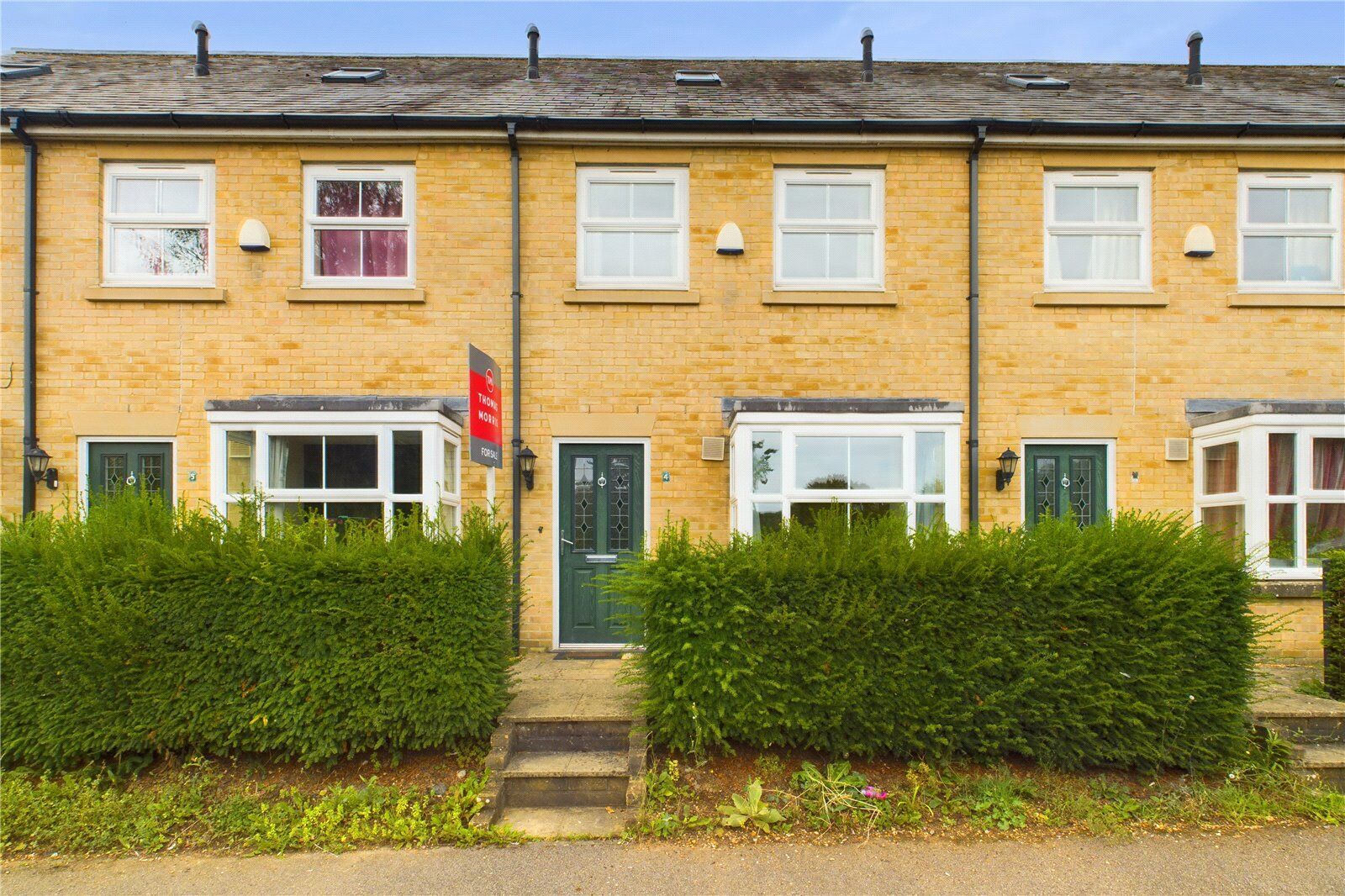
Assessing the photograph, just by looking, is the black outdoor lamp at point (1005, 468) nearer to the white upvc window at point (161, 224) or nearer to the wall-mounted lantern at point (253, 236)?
the wall-mounted lantern at point (253, 236)

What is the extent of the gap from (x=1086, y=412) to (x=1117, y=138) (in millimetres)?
3063

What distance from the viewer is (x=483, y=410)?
5.74m

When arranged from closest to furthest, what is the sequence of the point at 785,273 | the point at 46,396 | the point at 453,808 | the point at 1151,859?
the point at 1151,859
the point at 453,808
the point at 46,396
the point at 785,273

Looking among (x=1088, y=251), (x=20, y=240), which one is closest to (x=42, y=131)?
(x=20, y=240)

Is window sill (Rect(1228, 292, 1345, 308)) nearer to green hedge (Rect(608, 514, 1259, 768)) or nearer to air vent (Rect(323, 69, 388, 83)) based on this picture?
green hedge (Rect(608, 514, 1259, 768))

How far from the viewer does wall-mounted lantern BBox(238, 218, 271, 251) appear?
785 cm

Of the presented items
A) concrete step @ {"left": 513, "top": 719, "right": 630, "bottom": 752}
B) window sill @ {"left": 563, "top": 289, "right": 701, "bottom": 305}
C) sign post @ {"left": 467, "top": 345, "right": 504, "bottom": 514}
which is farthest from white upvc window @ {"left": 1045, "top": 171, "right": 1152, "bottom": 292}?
concrete step @ {"left": 513, "top": 719, "right": 630, "bottom": 752}

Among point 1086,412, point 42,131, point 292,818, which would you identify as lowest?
point 292,818

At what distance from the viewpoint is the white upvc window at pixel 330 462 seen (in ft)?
22.2

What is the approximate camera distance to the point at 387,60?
10.9 meters

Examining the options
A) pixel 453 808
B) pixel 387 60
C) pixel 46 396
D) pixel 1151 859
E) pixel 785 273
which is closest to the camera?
pixel 1151 859

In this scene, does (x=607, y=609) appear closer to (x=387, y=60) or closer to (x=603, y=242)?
(x=603, y=242)

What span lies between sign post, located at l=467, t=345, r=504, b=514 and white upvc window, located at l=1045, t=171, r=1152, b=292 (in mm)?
6284

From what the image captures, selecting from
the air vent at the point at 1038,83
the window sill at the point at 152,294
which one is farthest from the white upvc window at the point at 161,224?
the air vent at the point at 1038,83
